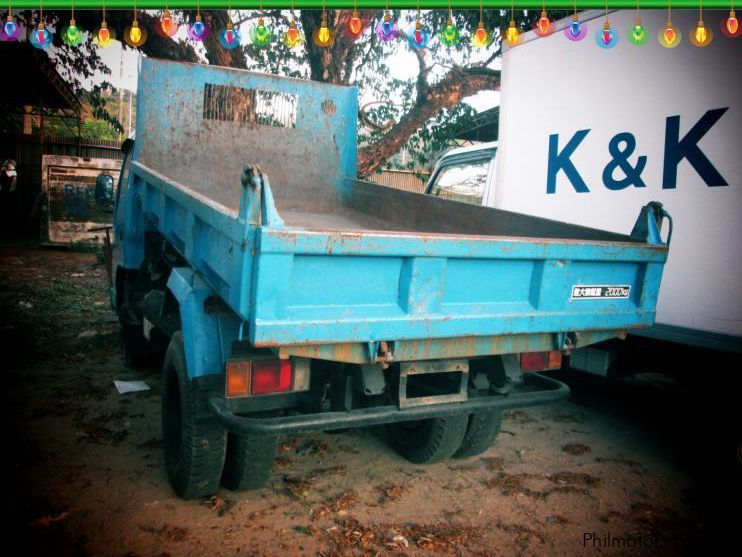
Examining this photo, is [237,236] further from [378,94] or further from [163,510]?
[378,94]

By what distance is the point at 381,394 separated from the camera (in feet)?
9.19

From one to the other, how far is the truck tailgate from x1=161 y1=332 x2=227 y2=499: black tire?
2.66 feet

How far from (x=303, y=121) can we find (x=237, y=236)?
338 cm

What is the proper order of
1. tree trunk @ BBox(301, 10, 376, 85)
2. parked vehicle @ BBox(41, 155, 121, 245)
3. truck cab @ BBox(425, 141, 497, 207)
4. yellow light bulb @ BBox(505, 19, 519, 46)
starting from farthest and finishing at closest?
parked vehicle @ BBox(41, 155, 121, 245) → tree trunk @ BBox(301, 10, 376, 85) → truck cab @ BBox(425, 141, 497, 207) → yellow light bulb @ BBox(505, 19, 519, 46)

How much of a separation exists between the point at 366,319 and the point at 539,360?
45.2 inches

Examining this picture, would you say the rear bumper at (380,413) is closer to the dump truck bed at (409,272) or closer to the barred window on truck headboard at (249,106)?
the dump truck bed at (409,272)

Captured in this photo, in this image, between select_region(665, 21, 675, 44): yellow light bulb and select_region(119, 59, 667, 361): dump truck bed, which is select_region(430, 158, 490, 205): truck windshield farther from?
select_region(665, 21, 675, 44): yellow light bulb

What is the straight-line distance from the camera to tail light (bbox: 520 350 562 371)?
2.99 meters

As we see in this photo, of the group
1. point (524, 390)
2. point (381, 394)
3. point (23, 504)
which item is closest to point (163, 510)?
point (23, 504)

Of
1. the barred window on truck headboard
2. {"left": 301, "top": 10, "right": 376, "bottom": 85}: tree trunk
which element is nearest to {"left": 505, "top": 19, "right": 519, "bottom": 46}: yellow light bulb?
the barred window on truck headboard

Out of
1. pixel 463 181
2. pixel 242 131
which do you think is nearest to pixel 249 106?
pixel 242 131

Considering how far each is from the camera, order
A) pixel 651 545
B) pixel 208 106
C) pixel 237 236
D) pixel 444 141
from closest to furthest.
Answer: pixel 237 236, pixel 651 545, pixel 208 106, pixel 444 141

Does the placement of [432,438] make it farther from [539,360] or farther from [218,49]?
[218,49]

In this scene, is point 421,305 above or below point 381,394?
above
